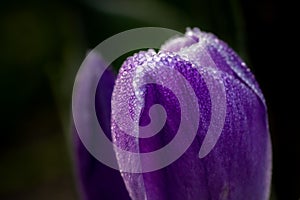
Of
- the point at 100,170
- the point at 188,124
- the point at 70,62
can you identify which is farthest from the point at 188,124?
the point at 70,62

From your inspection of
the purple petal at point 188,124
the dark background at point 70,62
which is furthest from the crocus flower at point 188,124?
the dark background at point 70,62

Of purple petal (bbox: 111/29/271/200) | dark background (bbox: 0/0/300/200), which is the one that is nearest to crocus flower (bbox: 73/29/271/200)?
purple petal (bbox: 111/29/271/200)

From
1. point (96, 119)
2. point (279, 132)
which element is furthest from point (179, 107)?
point (279, 132)

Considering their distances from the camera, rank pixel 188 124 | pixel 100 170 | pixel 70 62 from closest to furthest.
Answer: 1. pixel 188 124
2. pixel 100 170
3. pixel 70 62

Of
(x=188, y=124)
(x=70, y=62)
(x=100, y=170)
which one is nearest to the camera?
(x=188, y=124)

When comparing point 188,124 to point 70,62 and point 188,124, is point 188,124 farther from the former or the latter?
point 70,62

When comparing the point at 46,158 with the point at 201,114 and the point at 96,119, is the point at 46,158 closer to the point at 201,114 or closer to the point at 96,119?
the point at 96,119

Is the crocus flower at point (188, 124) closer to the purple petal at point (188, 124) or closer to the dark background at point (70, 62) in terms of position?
the purple petal at point (188, 124)

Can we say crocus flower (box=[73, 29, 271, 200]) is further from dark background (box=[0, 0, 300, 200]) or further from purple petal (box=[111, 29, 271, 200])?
dark background (box=[0, 0, 300, 200])
